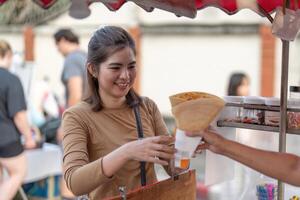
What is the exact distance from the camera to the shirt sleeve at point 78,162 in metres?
1.70

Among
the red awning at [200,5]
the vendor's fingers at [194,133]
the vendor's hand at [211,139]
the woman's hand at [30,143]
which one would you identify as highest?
the red awning at [200,5]

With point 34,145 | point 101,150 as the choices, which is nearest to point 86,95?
point 101,150

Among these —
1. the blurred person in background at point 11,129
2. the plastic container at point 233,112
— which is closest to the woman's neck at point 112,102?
the plastic container at point 233,112

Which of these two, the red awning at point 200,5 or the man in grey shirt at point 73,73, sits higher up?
the red awning at point 200,5

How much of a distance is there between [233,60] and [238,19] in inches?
29.4

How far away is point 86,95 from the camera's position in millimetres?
2033

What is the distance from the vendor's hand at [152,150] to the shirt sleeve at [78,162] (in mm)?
145

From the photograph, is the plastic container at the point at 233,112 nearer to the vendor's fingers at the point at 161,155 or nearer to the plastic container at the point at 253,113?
the plastic container at the point at 253,113

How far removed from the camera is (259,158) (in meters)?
1.55

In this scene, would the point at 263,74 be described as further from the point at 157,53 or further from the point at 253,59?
the point at 157,53

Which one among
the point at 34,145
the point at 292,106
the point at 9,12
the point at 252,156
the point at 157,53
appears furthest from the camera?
the point at 9,12

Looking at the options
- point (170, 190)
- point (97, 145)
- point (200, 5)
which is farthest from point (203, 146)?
point (200, 5)

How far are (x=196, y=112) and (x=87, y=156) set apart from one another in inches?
19.3

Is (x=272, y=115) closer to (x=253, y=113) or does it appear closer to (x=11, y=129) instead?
(x=253, y=113)
